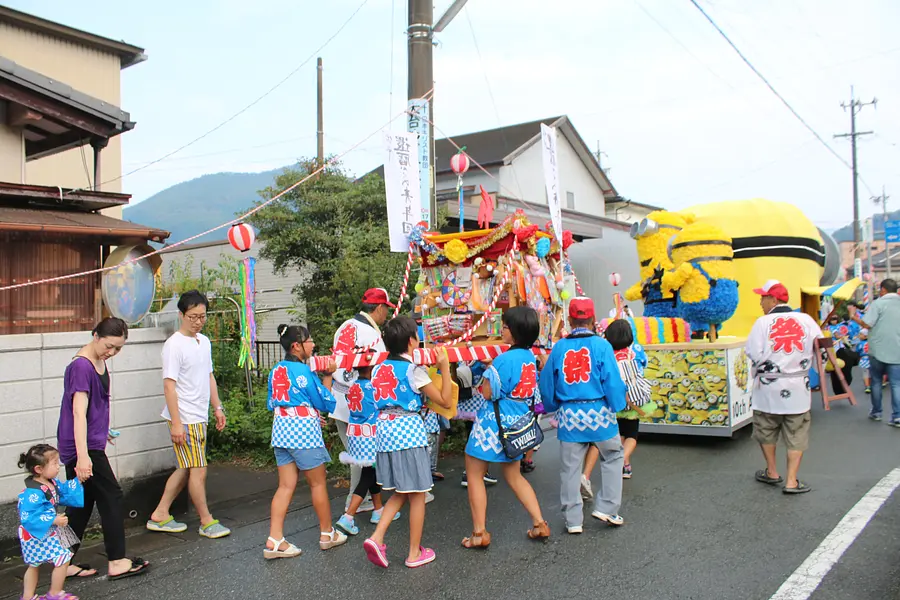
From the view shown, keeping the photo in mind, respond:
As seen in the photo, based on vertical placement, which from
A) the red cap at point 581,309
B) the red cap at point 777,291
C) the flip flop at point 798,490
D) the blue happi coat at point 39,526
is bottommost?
the flip flop at point 798,490

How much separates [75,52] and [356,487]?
15216 millimetres

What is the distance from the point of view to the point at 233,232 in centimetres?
579

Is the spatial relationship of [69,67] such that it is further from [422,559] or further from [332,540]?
[422,559]

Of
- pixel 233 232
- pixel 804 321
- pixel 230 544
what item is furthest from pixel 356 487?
pixel 804 321

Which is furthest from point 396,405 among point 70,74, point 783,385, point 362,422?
point 70,74

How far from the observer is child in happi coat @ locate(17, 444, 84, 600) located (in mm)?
3818

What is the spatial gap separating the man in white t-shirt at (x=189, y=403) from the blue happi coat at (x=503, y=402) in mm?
2041

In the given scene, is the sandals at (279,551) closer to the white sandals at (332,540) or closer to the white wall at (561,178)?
the white sandals at (332,540)

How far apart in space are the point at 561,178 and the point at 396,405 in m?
20.9

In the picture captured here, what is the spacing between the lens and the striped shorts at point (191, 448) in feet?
16.8

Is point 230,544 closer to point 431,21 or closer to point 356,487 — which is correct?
point 356,487

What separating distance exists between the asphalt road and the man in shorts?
286 millimetres

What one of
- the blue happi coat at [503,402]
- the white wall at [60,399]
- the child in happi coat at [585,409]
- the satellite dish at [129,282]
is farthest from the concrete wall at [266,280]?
Answer: the blue happi coat at [503,402]

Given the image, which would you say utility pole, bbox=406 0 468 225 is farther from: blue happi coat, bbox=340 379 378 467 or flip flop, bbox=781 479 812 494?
flip flop, bbox=781 479 812 494
